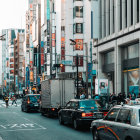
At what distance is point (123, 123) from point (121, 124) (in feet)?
0.28

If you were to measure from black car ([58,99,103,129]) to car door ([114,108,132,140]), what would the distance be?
25.2 ft

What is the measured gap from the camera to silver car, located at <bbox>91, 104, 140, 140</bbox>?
1045 centimetres

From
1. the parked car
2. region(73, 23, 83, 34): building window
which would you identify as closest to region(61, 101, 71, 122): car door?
the parked car

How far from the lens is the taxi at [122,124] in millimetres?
10459

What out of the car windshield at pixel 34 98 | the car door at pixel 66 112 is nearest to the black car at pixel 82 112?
the car door at pixel 66 112

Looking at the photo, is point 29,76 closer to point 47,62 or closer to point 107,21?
point 47,62

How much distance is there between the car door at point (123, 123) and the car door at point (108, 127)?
313 mm

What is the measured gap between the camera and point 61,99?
97.1ft

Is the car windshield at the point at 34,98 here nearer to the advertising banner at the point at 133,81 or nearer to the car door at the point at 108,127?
the advertising banner at the point at 133,81

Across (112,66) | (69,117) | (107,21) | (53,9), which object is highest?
(53,9)

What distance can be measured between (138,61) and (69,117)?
1973cm

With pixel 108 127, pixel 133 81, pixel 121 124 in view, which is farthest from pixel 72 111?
pixel 133 81

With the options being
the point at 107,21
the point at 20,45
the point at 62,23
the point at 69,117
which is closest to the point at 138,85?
the point at 107,21

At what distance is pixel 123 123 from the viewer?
1112 centimetres
